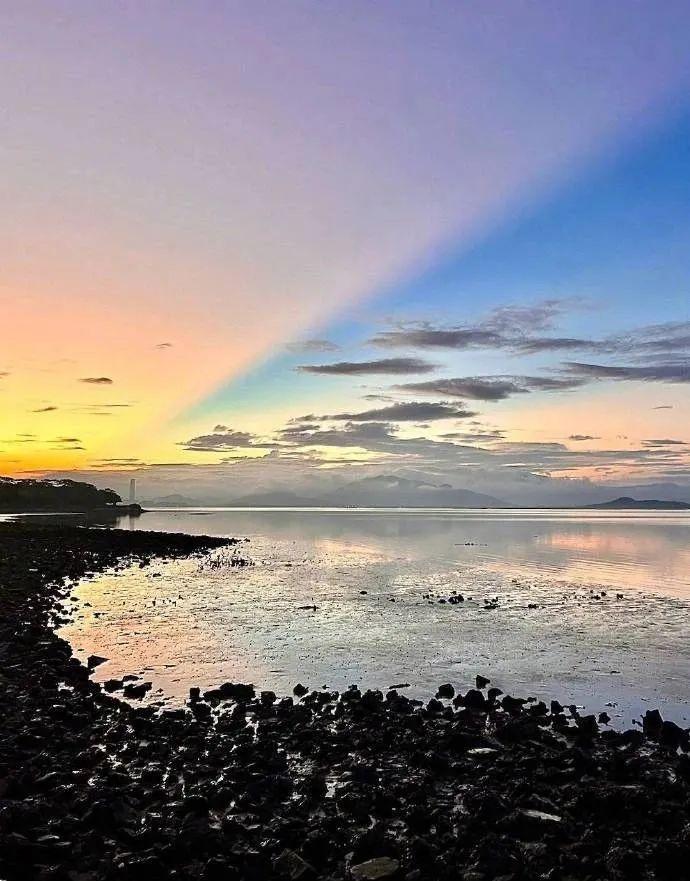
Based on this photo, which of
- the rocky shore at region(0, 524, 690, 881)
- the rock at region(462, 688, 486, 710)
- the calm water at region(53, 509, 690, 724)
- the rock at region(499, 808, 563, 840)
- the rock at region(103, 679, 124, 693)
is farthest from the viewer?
the calm water at region(53, 509, 690, 724)

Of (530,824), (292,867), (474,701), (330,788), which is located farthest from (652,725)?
(292,867)

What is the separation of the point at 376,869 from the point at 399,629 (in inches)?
864

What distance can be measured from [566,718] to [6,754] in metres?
13.8

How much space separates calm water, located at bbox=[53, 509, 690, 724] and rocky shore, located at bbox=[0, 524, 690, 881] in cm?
292

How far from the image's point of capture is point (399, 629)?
31.9 m

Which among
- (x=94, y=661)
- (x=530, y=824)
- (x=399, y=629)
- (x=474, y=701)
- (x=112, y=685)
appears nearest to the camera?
(x=530, y=824)

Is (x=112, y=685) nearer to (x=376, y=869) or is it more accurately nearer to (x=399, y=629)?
(x=376, y=869)

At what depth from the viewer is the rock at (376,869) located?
10.0 meters

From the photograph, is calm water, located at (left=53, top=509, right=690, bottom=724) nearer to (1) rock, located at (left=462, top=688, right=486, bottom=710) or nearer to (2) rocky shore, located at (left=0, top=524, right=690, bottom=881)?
(1) rock, located at (left=462, top=688, right=486, bottom=710)

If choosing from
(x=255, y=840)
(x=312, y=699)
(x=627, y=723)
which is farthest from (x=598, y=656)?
(x=255, y=840)

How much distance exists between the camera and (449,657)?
86.9 feet

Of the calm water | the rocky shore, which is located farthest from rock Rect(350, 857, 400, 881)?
the calm water

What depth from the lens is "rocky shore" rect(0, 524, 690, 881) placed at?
33.9 feet

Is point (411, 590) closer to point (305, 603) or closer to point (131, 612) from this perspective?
point (305, 603)
